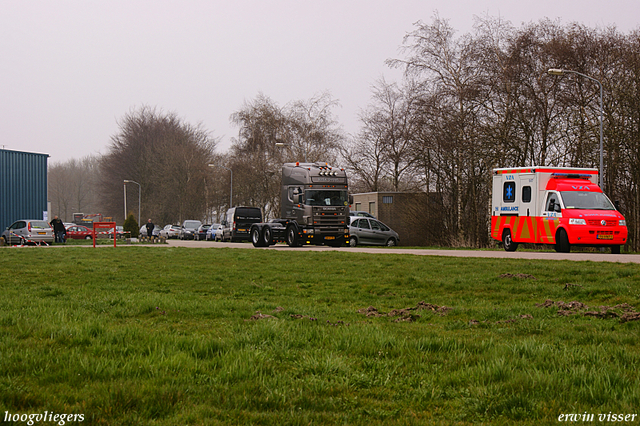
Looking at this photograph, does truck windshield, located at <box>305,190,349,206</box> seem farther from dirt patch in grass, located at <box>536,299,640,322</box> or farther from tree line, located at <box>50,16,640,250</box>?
dirt patch in grass, located at <box>536,299,640,322</box>

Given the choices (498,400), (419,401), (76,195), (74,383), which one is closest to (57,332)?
(74,383)

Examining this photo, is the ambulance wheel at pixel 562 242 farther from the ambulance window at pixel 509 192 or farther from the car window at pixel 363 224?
the car window at pixel 363 224

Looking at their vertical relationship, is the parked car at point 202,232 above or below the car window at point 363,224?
below

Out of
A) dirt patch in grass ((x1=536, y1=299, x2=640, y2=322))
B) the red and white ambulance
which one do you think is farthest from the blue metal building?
dirt patch in grass ((x1=536, y1=299, x2=640, y2=322))

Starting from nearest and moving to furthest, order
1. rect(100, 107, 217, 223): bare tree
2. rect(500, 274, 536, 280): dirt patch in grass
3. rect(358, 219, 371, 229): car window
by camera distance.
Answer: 1. rect(500, 274, 536, 280): dirt patch in grass
2. rect(358, 219, 371, 229): car window
3. rect(100, 107, 217, 223): bare tree

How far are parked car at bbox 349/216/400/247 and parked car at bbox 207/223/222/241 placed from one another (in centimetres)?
1813

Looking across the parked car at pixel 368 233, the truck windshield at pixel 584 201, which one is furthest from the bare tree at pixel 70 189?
the truck windshield at pixel 584 201

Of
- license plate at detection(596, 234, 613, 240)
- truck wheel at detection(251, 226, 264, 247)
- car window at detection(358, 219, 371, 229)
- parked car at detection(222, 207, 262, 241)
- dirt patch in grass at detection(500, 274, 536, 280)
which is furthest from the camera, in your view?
parked car at detection(222, 207, 262, 241)

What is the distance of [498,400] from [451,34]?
36.9 m

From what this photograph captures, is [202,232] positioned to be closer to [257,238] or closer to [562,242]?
[257,238]

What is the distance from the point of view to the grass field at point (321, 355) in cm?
374

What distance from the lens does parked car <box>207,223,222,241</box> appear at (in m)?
49.9

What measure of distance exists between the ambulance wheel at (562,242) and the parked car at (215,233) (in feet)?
107

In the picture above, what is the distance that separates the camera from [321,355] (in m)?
5.11
